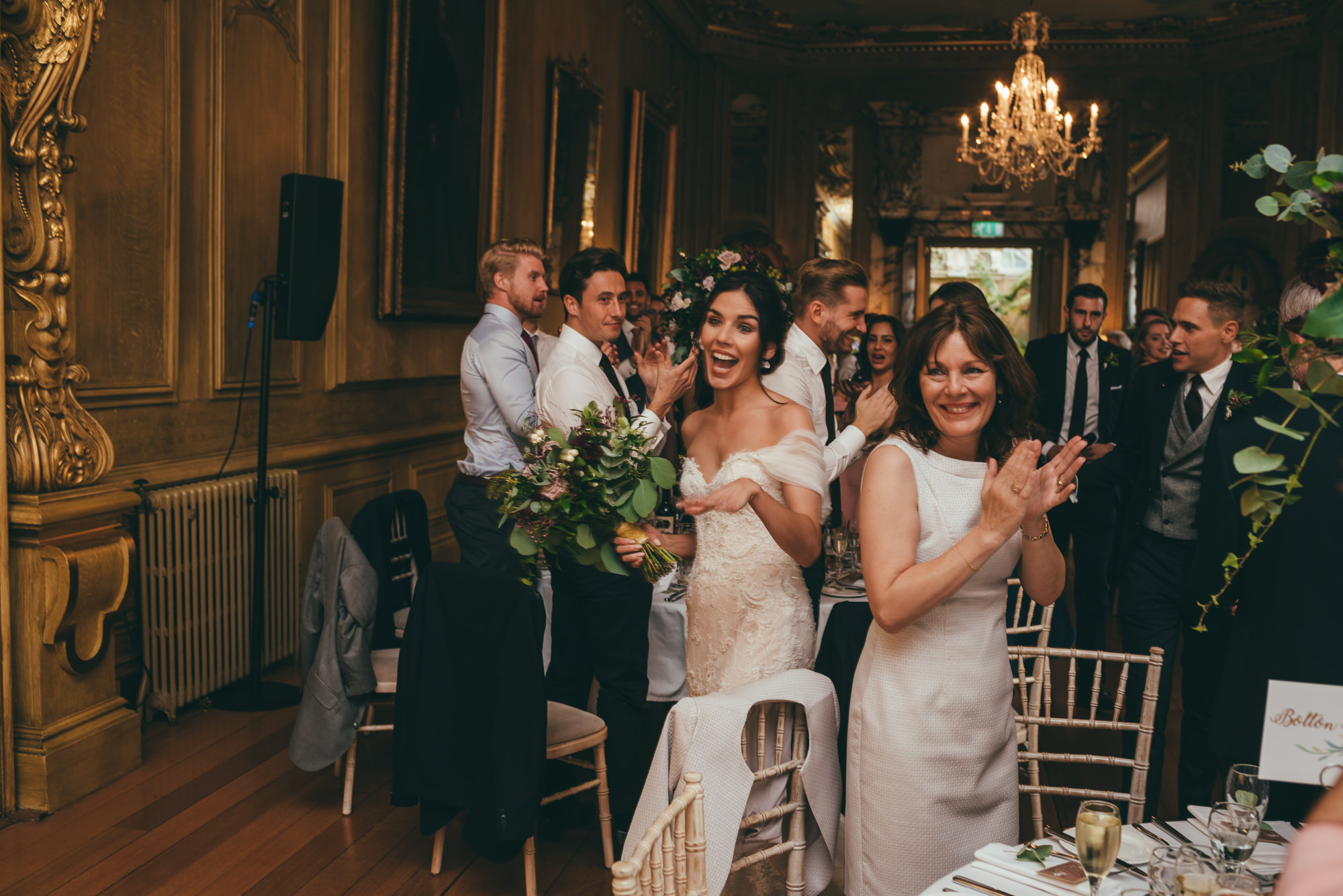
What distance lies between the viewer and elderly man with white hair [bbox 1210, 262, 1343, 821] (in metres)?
2.11

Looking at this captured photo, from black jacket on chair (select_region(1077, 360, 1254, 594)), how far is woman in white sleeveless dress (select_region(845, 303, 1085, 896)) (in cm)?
95

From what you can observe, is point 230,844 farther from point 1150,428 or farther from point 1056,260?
point 1056,260

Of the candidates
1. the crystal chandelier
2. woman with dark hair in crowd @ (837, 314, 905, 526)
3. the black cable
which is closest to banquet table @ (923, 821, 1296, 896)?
woman with dark hair in crowd @ (837, 314, 905, 526)


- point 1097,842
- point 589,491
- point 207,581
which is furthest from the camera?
point 207,581

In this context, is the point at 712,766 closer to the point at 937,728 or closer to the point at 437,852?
the point at 937,728

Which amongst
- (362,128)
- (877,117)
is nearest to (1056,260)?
(877,117)

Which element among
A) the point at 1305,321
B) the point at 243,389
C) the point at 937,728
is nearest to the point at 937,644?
the point at 937,728

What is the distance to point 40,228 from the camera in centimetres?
315

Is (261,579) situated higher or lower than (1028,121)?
lower

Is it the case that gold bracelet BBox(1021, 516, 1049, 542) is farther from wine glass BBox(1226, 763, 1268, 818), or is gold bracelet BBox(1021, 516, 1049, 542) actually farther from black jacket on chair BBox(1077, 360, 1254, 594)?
black jacket on chair BBox(1077, 360, 1254, 594)

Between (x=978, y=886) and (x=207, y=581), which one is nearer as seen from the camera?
(x=978, y=886)

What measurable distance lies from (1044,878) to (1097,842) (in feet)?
0.44

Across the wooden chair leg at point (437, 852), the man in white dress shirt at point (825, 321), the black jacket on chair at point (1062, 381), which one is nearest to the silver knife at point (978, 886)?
the wooden chair leg at point (437, 852)

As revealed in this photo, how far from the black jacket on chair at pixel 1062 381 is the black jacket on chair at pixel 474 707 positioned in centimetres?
422
